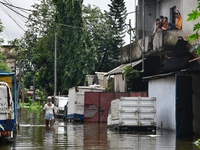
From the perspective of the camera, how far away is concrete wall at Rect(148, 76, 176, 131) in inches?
1003

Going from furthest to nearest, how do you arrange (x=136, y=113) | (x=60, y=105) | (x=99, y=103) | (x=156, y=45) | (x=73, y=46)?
(x=73, y=46) < (x=60, y=105) < (x=99, y=103) < (x=156, y=45) < (x=136, y=113)

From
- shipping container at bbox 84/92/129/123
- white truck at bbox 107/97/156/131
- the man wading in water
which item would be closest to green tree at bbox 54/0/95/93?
shipping container at bbox 84/92/129/123

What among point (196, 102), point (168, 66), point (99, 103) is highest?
point (168, 66)

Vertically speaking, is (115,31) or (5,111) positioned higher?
(115,31)

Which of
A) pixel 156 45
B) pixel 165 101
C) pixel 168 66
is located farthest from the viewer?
pixel 156 45

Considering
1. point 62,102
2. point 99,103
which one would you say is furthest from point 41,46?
point 99,103

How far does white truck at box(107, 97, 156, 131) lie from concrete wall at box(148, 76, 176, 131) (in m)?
0.94

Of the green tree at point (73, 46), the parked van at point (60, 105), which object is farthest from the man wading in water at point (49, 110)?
the green tree at point (73, 46)

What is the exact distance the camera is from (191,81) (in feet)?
77.7

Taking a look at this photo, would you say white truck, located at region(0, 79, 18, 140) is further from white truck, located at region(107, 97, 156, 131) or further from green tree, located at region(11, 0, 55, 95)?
green tree, located at region(11, 0, 55, 95)

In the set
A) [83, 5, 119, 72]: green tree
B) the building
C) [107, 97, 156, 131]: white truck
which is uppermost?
[83, 5, 119, 72]: green tree

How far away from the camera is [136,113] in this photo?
2517cm

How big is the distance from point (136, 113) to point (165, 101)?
220 centimetres

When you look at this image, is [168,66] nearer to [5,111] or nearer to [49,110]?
[49,110]
